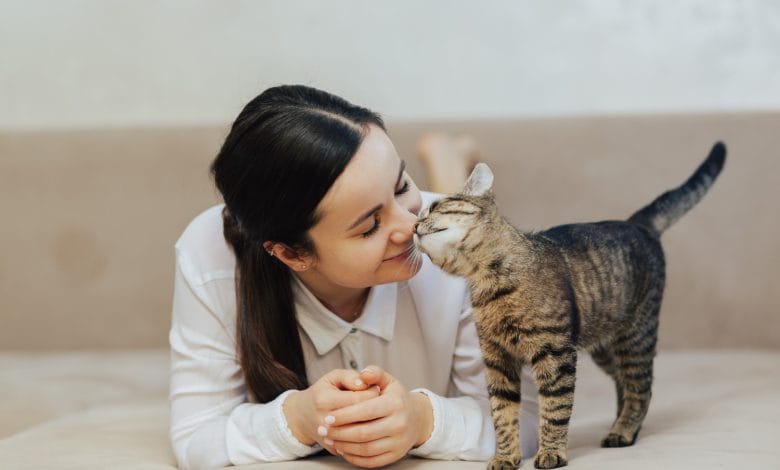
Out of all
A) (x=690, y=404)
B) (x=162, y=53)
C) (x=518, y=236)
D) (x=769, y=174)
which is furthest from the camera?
(x=162, y=53)

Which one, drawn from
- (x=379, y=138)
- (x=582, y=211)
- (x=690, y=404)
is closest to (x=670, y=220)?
(x=690, y=404)

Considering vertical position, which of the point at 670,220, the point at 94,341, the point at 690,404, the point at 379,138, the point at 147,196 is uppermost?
the point at 379,138

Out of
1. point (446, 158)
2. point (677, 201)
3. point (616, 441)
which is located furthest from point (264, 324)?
point (446, 158)

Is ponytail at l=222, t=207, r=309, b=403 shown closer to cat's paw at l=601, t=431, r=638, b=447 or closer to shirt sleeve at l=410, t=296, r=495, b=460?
shirt sleeve at l=410, t=296, r=495, b=460

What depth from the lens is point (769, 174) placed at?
1.96 metres

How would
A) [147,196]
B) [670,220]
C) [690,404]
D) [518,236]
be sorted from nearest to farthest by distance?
1. [518,236]
2. [670,220]
3. [690,404]
4. [147,196]

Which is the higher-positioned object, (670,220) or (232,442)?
(670,220)

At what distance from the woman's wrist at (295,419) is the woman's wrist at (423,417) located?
0.14 meters

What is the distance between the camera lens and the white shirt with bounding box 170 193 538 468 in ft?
4.03

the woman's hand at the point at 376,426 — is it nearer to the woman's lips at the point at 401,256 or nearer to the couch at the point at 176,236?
the woman's lips at the point at 401,256

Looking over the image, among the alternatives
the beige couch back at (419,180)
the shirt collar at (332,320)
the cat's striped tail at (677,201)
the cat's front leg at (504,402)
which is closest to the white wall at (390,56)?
the beige couch back at (419,180)

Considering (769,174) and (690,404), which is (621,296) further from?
(769,174)

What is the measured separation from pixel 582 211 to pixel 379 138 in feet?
3.12

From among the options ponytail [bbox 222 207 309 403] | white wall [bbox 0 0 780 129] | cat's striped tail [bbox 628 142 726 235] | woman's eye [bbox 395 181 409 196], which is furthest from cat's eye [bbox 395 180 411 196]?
white wall [bbox 0 0 780 129]
